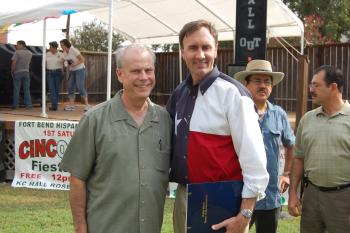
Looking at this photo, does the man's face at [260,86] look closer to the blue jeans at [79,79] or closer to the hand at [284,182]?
the hand at [284,182]

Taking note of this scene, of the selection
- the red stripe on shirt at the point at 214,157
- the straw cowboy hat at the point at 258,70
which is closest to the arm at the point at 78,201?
the red stripe on shirt at the point at 214,157

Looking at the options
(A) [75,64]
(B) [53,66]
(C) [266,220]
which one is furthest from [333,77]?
(B) [53,66]

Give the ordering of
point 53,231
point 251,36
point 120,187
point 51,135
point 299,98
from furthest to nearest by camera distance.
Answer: point 51,135 → point 299,98 → point 53,231 → point 251,36 → point 120,187

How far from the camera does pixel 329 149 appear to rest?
4.35 m

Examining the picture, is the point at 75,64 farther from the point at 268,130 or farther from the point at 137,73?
the point at 137,73

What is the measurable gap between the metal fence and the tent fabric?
1859 millimetres

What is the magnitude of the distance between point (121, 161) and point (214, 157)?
0.50m

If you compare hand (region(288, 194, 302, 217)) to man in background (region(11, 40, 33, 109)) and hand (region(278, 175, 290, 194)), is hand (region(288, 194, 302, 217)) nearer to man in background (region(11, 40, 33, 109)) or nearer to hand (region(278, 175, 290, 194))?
hand (region(278, 175, 290, 194))

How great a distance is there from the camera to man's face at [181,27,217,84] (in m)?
2.96

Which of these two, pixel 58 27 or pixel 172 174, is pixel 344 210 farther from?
pixel 58 27

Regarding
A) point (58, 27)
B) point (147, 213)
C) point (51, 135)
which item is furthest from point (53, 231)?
point (58, 27)

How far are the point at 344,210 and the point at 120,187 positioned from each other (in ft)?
6.77

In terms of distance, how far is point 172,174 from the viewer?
316 cm

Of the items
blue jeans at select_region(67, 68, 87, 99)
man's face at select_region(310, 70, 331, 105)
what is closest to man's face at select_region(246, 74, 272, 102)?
man's face at select_region(310, 70, 331, 105)
